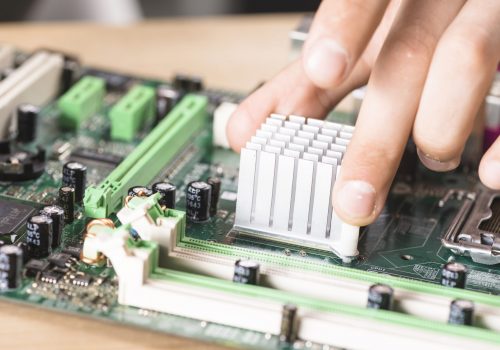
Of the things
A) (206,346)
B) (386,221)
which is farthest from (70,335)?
(386,221)

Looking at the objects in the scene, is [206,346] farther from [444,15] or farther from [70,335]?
[444,15]

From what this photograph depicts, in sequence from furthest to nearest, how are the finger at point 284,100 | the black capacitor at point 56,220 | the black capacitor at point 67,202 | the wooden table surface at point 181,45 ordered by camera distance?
the wooden table surface at point 181,45
the finger at point 284,100
the black capacitor at point 67,202
the black capacitor at point 56,220

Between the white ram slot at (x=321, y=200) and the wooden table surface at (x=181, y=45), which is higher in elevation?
the wooden table surface at (x=181, y=45)

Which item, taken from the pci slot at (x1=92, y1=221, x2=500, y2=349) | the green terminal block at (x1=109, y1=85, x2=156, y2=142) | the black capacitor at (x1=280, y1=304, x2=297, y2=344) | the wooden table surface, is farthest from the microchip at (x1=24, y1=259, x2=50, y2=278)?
the wooden table surface

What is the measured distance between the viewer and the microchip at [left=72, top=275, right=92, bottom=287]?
1896mm

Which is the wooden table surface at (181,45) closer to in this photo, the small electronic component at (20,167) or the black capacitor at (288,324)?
the small electronic component at (20,167)

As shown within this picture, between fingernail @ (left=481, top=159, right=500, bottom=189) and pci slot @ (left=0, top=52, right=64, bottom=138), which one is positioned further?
pci slot @ (left=0, top=52, right=64, bottom=138)

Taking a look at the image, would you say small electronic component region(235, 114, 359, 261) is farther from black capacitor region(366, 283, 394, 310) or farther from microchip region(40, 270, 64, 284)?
microchip region(40, 270, 64, 284)

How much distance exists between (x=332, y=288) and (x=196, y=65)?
60.0 inches

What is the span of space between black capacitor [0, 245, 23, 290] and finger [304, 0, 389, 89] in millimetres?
622

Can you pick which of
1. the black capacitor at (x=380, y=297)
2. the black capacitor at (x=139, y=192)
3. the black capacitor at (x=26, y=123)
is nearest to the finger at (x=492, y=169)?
the black capacitor at (x=380, y=297)

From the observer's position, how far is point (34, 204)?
217 centimetres

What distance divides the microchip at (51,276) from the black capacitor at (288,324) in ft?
1.42

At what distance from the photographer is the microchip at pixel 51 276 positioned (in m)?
1.89
